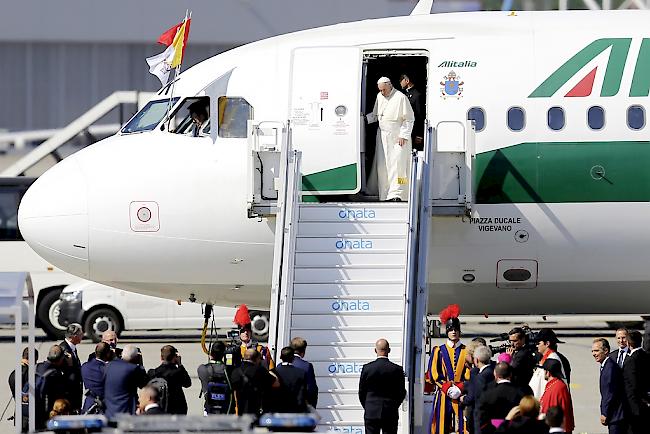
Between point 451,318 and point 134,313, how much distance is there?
1438cm

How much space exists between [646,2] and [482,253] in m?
21.7

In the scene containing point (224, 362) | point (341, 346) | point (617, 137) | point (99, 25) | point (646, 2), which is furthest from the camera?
point (99, 25)

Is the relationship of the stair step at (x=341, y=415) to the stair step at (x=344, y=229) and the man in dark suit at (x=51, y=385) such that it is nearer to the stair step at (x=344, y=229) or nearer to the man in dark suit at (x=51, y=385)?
the stair step at (x=344, y=229)

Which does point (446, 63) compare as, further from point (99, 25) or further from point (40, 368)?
point (99, 25)

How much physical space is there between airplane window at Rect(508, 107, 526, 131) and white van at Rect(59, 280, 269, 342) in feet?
44.2

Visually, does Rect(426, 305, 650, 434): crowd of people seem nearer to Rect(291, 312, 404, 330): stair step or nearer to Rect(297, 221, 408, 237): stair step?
Rect(291, 312, 404, 330): stair step

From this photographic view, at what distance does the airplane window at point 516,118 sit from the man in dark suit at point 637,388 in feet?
11.2

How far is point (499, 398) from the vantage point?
13320mm

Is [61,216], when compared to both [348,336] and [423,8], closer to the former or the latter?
[348,336]

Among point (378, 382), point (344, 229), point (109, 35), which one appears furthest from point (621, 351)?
point (109, 35)

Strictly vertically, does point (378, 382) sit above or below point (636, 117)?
below

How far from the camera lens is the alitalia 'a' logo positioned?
17312 millimetres

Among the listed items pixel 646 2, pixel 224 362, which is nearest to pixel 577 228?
pixel 224 362

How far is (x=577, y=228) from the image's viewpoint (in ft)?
56.7
